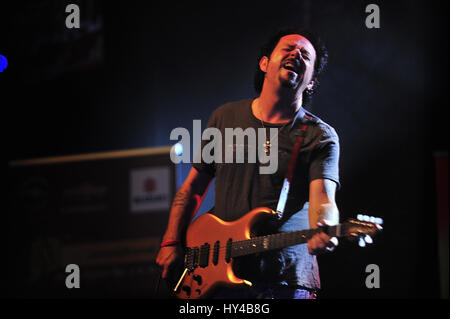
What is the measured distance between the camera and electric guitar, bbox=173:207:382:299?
207cm

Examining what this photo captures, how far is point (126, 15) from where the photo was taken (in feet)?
14.7

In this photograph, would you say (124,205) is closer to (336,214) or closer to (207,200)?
(207,200)

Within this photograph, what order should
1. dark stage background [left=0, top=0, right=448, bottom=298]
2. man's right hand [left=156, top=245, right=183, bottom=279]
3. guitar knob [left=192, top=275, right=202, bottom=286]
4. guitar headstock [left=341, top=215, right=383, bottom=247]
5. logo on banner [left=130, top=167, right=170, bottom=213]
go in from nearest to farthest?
guitar headstock [left=341, top=215, right=383, bottom=247] < guitar knob [left=192, top=275, right=202, bottom=286] < man's right hand [left=156, top=245, right=183, bottom=279] < dark stage background [left=0, top=0, right=448, bottom=298] < logo on banner [left=130, top=167, right=170, bottom=213]

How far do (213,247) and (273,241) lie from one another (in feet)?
1.06

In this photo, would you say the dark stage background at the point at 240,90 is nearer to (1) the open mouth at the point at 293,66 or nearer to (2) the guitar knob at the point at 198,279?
(1) the open mouth at the point at 293,66

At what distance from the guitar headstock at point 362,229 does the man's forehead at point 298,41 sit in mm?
937

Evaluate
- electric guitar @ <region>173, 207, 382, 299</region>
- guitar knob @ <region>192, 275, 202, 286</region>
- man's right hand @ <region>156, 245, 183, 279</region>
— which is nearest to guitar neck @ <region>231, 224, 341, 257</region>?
electric guitar @ <region>173, 207, 382, 299</region>

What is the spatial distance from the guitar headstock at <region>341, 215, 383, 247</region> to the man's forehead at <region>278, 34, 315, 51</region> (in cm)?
94

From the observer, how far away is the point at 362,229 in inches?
79.9

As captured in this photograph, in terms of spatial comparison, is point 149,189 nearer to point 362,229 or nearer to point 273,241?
point 273,241

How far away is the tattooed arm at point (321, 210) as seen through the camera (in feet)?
6.89

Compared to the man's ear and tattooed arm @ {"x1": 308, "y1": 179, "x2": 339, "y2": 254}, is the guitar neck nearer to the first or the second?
tattooed arm @ {"x1": 308, "y1": 179, "x2": 339, "y2": 254}

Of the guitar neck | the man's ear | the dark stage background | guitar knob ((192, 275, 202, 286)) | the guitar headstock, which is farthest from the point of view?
the dark stage background

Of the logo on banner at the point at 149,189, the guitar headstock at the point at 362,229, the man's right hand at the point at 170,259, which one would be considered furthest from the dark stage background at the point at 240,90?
the man's right hand at the point at 170,259
